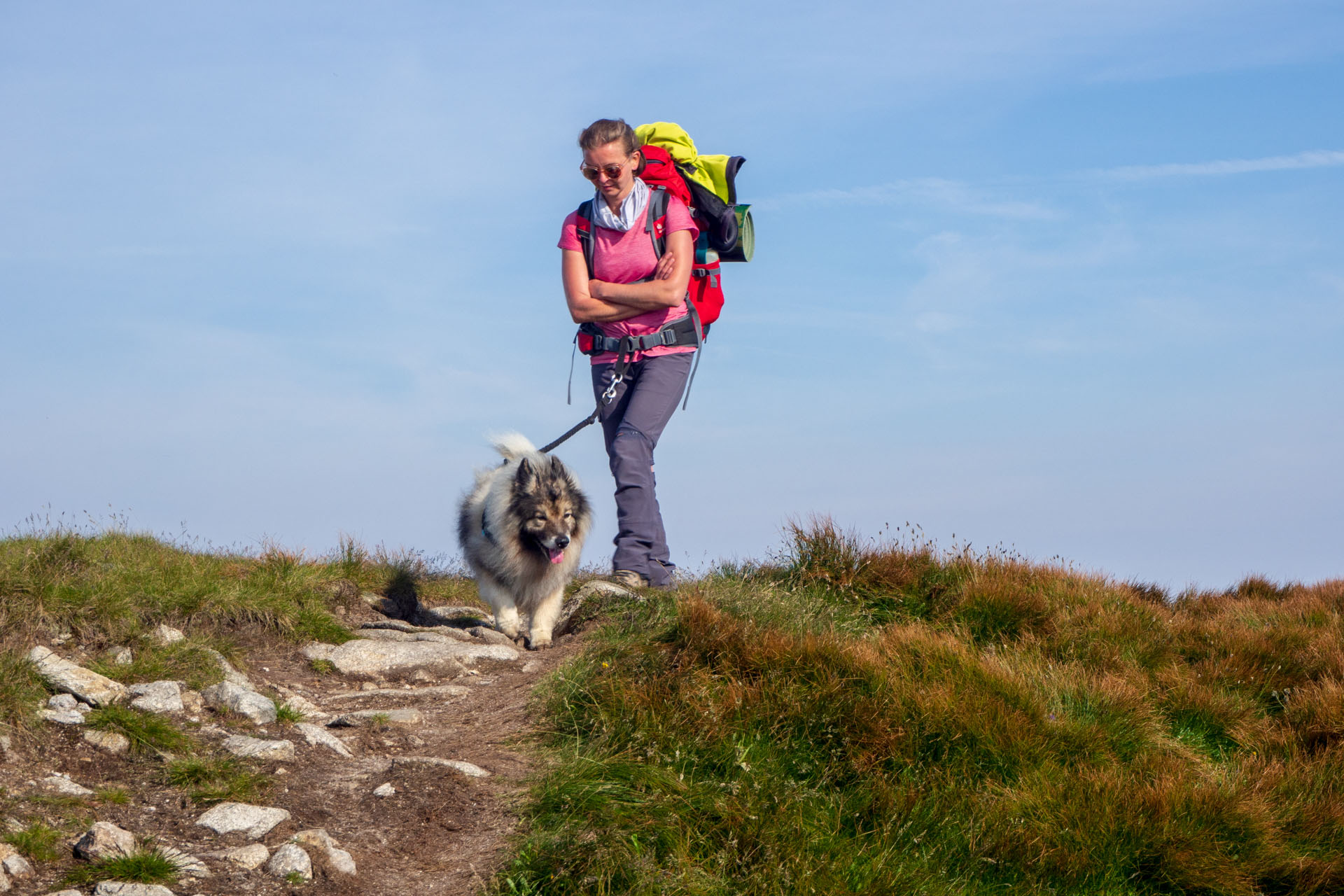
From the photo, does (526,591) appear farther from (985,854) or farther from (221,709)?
(985,854)

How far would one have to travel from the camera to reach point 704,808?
15.1 ft

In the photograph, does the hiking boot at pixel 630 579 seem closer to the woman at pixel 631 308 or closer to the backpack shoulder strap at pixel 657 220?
the woman at pixel 631 308

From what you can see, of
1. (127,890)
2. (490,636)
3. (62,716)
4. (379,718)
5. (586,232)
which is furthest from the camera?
(490,636)

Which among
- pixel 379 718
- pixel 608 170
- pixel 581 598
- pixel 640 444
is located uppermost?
pixel 608 170

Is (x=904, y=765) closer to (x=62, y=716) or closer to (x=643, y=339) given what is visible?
(x=643, y=339)

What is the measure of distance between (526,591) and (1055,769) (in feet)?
15.0

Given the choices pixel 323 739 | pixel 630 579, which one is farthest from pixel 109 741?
pixel 630 579

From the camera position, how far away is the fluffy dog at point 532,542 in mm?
8539

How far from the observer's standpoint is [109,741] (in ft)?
17.3

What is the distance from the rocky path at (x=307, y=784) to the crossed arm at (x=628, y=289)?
250 cm

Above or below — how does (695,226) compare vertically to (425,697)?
above

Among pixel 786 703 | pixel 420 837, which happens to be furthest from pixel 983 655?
pixel 420 837

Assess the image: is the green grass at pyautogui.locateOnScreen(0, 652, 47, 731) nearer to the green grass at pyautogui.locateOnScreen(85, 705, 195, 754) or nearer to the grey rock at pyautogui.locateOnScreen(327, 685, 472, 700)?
the green grass at pyautogui.locateOnScreen(85, 705, 195, 754)

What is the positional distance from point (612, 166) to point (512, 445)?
274 cm
